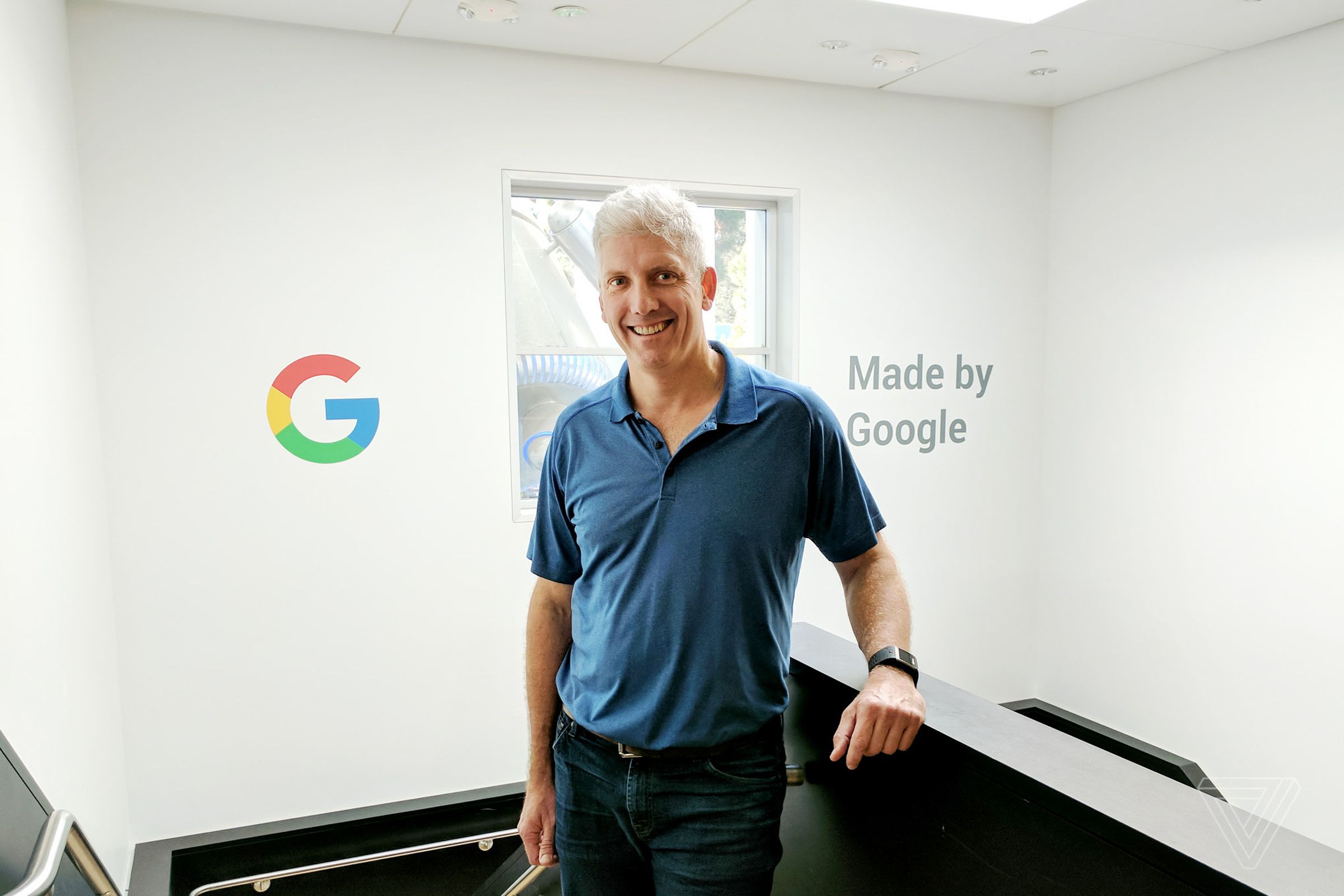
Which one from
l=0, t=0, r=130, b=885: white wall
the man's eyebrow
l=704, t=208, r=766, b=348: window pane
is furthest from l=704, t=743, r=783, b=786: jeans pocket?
l=704, t=208, r=766, b=348: window pane

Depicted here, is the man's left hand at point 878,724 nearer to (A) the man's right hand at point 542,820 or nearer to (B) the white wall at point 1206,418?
(A) the man's right hand at point 542,820

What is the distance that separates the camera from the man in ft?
4.55

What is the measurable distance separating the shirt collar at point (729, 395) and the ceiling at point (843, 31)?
1850 millimetres

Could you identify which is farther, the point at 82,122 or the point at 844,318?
the point at 844,318

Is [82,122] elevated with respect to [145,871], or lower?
elevated

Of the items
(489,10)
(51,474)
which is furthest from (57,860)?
(489,10)

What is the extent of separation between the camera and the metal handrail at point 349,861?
10.1 ft

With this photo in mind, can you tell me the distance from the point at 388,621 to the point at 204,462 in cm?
84

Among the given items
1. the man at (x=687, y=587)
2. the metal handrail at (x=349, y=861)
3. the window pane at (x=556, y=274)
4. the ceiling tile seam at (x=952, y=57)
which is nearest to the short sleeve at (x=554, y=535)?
the man at (x=687, y=587)

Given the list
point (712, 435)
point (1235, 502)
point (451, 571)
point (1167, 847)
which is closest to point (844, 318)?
point (1235, 502)

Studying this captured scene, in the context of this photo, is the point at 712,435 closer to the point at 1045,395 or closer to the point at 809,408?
A: the point at 809,408

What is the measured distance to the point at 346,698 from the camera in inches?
134

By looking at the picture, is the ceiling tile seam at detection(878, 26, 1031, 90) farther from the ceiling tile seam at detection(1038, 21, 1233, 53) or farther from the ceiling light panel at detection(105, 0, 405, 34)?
the ceiling light panel at detection(105, 0, 405, 34)

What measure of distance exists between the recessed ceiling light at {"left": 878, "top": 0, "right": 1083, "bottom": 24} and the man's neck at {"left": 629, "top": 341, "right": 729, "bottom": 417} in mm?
2061
